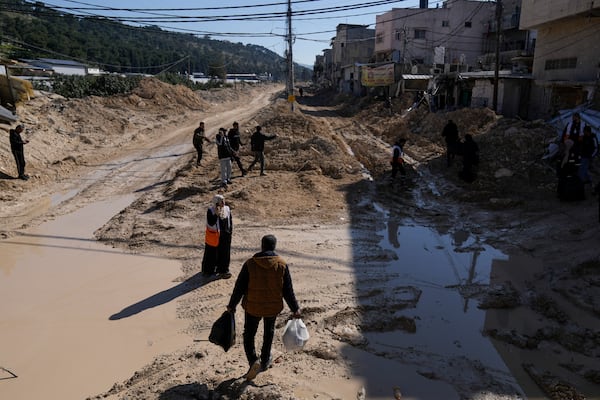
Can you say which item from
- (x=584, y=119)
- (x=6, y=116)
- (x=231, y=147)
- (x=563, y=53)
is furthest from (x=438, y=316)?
(x=6, y=116)

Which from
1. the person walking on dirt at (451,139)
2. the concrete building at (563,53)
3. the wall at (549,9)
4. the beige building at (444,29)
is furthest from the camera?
the beige building at (444,29)

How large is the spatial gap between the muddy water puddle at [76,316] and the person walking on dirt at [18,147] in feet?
16.0

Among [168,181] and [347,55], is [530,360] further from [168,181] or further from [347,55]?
[347,55]

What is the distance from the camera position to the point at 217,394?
171 inches

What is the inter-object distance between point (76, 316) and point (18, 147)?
30.3ft

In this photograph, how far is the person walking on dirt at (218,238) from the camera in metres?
6.94

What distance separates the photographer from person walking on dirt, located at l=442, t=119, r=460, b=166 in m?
14.2

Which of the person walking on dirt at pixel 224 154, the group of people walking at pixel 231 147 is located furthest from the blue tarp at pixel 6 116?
the person walking on dirt at pixel 224 154

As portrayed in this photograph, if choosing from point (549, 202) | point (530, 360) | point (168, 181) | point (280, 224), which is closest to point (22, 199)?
point (168, 181)

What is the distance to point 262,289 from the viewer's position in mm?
4383

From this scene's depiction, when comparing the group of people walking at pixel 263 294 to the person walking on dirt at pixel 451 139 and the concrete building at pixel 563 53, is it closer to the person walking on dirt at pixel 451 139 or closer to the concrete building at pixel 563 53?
the person walking on dirt at pixel 451 139

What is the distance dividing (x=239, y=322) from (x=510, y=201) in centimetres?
803

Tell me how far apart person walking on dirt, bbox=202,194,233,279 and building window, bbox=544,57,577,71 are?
17315 millimetres

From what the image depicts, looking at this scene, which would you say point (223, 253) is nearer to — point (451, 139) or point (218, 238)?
point (218, 238)
